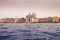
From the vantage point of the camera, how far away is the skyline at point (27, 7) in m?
2.24

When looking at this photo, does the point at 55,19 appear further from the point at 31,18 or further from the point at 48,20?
the point at 31,18

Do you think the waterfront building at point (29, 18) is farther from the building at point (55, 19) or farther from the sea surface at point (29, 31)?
the building at point (55, 19)

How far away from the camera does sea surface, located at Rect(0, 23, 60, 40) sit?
217cm

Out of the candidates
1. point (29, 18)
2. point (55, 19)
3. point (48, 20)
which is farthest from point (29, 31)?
point (55, 19)

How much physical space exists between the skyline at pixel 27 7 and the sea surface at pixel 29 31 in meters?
0.19

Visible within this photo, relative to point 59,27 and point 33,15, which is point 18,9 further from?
point 59,27

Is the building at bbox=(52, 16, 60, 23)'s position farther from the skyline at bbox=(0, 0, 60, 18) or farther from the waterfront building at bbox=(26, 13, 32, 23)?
the waterfront building at bbox=(26, 13, 32, 23)

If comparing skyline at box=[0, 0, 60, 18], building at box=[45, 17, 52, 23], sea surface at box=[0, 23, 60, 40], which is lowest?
sea surface at box=[0, 23, 60, 40]

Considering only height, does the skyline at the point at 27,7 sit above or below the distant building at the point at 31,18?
above

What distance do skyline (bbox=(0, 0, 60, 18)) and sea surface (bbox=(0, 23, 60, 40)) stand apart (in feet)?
0.62

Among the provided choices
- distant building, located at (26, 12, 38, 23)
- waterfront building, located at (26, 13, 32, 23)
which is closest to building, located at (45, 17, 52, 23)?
distant building, located at (26, 12, 38, 23)

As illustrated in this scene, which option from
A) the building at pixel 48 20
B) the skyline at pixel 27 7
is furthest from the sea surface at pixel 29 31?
the skyline at pixel 27 7

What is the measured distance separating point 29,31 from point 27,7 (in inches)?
16.9

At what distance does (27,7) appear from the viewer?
2256mm
